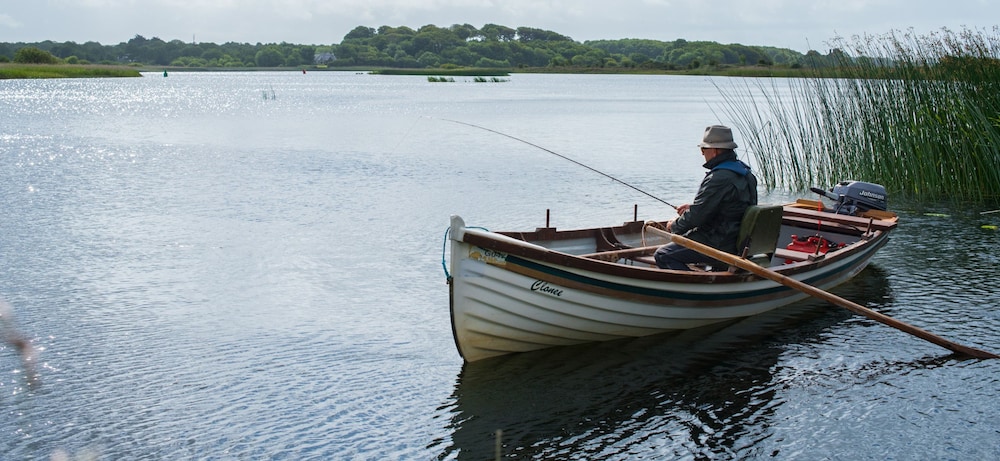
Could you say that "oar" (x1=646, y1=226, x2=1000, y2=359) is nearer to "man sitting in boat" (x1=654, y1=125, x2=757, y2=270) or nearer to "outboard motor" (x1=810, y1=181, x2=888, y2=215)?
"man sitting in boat" (x1=654, y1=125, x2=757, y2=270)

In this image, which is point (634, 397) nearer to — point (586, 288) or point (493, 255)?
point (586, 288)

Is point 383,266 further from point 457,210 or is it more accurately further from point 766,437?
point 766,437

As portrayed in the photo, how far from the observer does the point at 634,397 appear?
7664 mm

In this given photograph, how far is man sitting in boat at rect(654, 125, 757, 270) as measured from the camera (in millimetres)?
8750

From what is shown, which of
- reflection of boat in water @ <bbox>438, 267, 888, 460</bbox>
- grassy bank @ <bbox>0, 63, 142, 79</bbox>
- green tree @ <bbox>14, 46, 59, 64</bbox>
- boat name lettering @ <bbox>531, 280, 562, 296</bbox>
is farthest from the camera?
green tree @ <bbox>14, 46, 59, 64</bbox>

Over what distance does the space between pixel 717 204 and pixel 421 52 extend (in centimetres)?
16435

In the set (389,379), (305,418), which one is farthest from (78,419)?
(389,379)

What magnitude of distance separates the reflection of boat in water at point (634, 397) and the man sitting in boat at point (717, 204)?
2.60ft

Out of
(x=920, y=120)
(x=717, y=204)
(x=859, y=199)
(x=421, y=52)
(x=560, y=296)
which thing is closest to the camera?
(x=560, y=296)

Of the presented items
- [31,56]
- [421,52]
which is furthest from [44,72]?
[421,52]

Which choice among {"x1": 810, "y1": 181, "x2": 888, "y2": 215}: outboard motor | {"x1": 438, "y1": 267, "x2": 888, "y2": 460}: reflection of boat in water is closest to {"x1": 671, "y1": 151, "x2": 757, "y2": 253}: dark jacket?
{"x1": 438, "y1": 267, "x2": 888, "y2": 460}: reflection of boat in water

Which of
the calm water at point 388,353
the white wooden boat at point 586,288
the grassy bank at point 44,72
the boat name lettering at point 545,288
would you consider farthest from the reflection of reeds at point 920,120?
the grassy bank at point 44,72

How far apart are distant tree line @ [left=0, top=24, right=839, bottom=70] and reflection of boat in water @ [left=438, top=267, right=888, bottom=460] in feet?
434

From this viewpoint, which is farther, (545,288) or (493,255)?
(545,288)
